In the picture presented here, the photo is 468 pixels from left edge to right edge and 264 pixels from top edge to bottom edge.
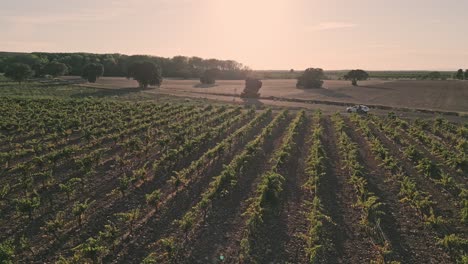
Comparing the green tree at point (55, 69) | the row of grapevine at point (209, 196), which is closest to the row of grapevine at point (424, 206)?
the row of grapevine at point (209, 196)

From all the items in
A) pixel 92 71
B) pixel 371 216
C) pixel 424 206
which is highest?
pixel 92 71

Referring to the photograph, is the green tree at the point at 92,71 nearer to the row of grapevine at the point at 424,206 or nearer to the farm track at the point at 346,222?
the farm track at the point at 346,222

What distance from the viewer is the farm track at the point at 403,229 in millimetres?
15180

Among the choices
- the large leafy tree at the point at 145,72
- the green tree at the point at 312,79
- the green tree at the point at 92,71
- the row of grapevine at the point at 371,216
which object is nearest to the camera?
the row of grapevine at the point at 371,216

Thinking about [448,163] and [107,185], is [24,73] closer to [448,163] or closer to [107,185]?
[107,185]

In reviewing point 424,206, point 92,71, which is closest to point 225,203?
point 424,206

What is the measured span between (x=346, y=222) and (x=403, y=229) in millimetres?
2644

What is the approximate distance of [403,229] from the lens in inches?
683

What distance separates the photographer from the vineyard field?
49.4 ft

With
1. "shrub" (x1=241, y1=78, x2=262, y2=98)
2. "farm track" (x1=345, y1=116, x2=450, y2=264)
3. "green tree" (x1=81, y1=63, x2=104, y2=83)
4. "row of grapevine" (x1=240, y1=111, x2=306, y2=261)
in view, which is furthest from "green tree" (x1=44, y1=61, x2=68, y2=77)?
"farm track" (x1=345, y1=116, x2=450, y2=264)

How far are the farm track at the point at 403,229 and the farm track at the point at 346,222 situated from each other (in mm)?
1283

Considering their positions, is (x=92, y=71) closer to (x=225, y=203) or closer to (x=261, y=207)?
(x=225, y=203)

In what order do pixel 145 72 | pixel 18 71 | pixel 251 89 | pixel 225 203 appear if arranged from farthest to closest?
pixel 145 72 < pixel 18 71 < pixel 251 89 < pixel 225 203

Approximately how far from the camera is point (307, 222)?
17797mm
